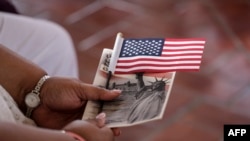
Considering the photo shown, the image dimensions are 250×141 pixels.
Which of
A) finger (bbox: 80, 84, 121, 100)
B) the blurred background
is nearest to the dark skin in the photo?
finger (bbox: 80, 84, 121, 100)

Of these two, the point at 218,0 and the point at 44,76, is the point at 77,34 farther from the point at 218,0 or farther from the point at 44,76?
the point at 44,76

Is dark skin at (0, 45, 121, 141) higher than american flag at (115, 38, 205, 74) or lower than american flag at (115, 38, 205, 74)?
lower

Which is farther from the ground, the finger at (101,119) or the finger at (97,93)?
the finger at (97,93)

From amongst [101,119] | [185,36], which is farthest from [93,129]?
[185,36]

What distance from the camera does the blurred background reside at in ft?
5.91

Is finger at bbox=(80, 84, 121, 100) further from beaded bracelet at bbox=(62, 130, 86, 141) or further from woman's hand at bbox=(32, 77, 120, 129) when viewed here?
beaded bracelet at bbox=(62, 130, 86, 141)

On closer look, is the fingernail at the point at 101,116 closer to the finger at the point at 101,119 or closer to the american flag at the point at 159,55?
the finger at the point at 101,119

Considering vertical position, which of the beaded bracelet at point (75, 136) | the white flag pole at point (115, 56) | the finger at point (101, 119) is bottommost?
the beaded bracelet at point (75, 136)

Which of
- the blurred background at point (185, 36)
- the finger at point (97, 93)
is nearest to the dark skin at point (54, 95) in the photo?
the finger at point (97, 93)

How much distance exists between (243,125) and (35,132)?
3.78 feet

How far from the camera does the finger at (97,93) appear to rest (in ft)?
3.15

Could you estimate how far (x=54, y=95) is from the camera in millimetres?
995

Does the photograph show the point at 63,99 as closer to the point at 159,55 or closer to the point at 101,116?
the point at 101,116

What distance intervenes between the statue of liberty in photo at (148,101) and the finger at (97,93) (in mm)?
48
